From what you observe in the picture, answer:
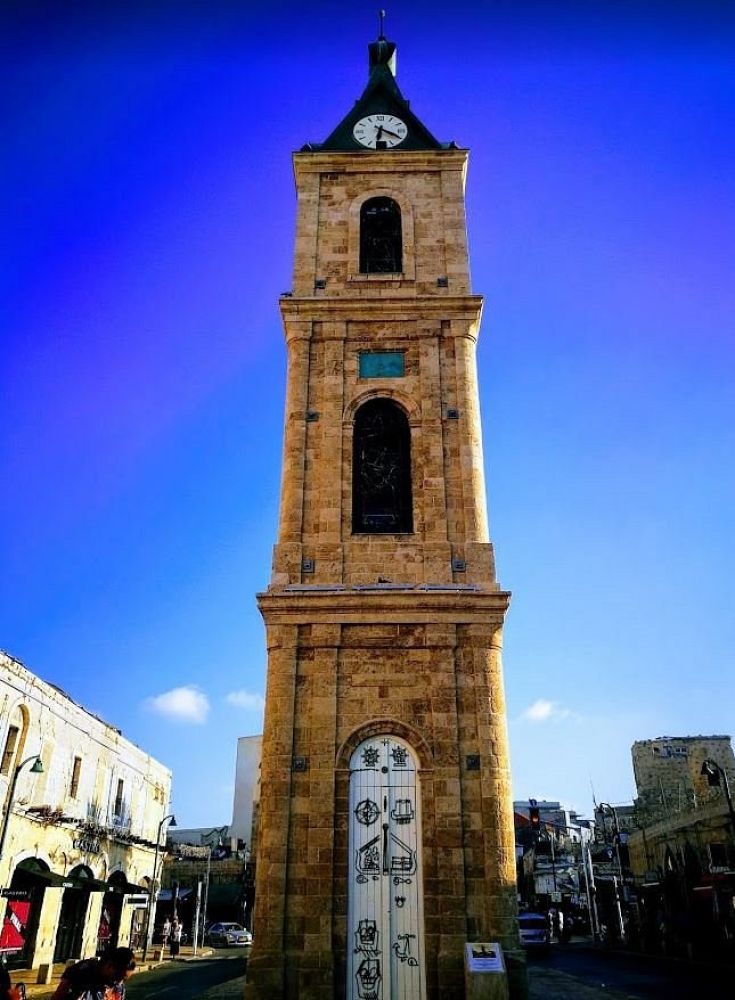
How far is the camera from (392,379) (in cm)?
1908

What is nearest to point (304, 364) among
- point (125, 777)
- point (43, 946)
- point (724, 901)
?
point (43, 946)

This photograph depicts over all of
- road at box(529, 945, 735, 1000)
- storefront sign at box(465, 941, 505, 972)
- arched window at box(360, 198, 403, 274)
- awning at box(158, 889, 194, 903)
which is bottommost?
road at box(529, 945, 735, 1000)

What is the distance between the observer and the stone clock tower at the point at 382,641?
1354 centimetres

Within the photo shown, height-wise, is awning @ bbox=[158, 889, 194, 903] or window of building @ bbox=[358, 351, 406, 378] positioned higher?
window of building @ bbox=[358, 351, 406, 378]

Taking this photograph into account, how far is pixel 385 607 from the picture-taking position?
16.0 meters

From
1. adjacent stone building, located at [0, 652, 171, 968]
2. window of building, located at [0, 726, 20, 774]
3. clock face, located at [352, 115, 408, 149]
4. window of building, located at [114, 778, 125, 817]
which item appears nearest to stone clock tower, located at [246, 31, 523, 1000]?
clock face, located at [352, 115, 408, 149]

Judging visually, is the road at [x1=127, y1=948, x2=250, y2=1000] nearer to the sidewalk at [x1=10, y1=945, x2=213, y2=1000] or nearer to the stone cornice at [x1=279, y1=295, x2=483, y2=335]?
the sidewalk at [x1=10, y1=945, x2=213, y2=1000]

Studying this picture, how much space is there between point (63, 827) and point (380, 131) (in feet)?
79.6

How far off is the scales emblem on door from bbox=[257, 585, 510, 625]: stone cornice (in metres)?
2.48

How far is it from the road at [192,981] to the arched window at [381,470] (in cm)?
1062

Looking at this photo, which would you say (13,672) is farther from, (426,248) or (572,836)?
(572,836)

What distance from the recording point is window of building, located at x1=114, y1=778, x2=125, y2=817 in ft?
101

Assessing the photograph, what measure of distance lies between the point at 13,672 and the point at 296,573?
1079 centimetres

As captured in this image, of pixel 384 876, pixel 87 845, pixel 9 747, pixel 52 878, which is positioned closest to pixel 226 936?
pixel 87 845
